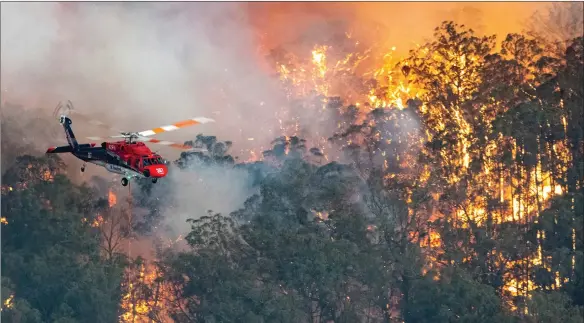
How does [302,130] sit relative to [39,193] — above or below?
above

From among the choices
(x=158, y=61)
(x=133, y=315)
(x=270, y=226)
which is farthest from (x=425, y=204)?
(x=158, y=61)

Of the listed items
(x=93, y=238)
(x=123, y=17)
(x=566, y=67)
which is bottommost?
(x=93, y=238)

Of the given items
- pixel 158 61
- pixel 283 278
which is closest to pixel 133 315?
pixel 283 278

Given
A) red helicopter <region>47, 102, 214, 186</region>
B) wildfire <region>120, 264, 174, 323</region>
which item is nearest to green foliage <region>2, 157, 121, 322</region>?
wildfire <region>120, 264, 174, 323</region>

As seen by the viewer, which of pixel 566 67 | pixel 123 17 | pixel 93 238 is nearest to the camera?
pixel 566 67

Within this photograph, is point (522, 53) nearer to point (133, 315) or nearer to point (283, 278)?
point (283, 278)

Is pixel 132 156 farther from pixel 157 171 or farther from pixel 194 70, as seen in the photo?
pixel 194 70

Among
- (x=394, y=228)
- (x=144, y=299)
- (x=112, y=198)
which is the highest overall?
(x=112, y=198)

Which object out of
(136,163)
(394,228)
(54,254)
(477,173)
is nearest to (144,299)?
(54,254)

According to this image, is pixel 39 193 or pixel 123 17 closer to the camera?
pixel 39 193

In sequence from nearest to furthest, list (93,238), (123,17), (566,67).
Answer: (566,67) < (93,238) < (123,17)
